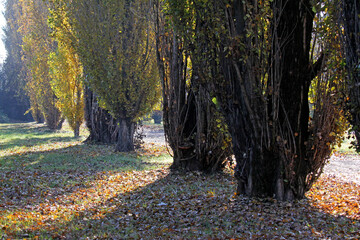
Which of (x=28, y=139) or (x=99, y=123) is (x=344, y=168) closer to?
(x=99, y=123)

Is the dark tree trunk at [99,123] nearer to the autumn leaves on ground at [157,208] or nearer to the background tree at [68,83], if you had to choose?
the background tree at [68,83]

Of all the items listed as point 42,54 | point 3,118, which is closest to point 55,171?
point 42,54

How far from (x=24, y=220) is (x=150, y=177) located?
3959mm

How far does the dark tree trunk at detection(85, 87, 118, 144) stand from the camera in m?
16.5

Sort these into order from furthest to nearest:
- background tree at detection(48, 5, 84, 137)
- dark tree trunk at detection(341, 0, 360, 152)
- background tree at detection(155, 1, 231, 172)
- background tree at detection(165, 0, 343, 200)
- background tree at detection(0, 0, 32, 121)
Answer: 1. background tree at detection(0, 0, 32, 121)
2. background tree at detection(48, 5, 84, 137)
3. background tree at detection(155, 1, 231, 172)
4. background tree at detection(165, 0, 343, 200)
5. dark tree trunk at detection(341, 0, 360, 152)

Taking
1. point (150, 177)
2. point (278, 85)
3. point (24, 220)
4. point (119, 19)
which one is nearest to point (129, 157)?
point (150, 177)

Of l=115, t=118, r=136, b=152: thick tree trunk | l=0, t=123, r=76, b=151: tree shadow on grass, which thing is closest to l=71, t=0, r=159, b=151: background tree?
l=115, t=118, r=136, b=152: thick tree trunk

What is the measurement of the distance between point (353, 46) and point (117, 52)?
10.0 metres

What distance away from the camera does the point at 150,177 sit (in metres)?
9.07

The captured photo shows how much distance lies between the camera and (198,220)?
529 centimetres

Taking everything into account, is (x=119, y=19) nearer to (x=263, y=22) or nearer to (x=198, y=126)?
(x=198, y=126)

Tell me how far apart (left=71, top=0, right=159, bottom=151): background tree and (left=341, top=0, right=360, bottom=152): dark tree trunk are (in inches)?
370

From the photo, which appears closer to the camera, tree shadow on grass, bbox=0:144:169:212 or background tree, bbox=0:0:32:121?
tree shadow on grass, bbox=0:144:169:212

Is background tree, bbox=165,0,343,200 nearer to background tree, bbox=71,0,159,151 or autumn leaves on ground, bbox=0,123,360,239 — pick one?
autumn leaves on ground, bbox=0,123,360,239
